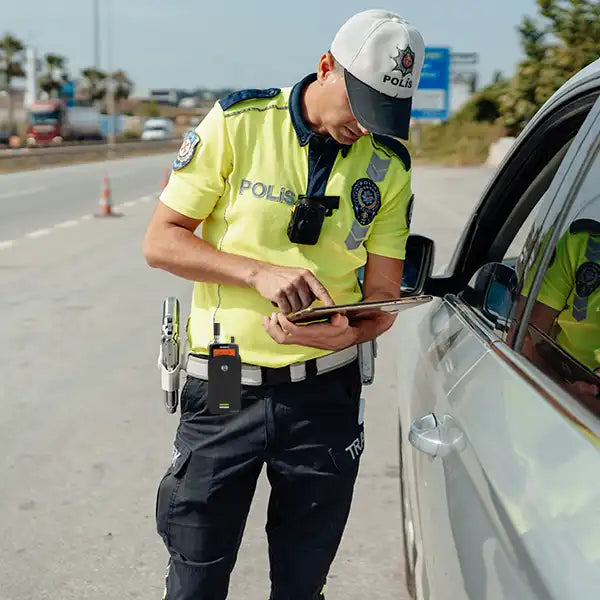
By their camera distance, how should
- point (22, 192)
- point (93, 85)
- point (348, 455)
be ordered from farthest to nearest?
point (93, 85), point (22, 192), point (348, 455)

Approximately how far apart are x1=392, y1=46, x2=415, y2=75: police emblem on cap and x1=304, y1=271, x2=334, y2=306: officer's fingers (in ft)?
1.60

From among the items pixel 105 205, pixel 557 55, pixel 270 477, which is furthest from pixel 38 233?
pixel 557 55

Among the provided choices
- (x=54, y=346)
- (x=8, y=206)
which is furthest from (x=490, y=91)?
(x=54, y=346)

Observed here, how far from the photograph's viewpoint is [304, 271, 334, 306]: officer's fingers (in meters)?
2.12

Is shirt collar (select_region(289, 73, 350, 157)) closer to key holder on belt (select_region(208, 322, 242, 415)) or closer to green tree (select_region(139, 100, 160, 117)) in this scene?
key holder on belt (select_region(208, 322, 242, 415))

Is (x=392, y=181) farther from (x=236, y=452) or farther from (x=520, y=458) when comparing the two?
(x=520, y=458)

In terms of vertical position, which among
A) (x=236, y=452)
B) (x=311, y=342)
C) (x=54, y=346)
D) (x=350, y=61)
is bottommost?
(x=54, y=346)

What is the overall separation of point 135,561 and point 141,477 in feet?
2.77

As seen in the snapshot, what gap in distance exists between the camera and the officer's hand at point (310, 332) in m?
2.19

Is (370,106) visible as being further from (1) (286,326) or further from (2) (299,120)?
(1) (286,326)

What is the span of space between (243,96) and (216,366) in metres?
0.62

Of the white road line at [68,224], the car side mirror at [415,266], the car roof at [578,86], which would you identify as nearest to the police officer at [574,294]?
the car roof at [578,86]

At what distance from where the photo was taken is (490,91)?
49.1 m

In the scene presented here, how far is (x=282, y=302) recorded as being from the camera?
2.14m
